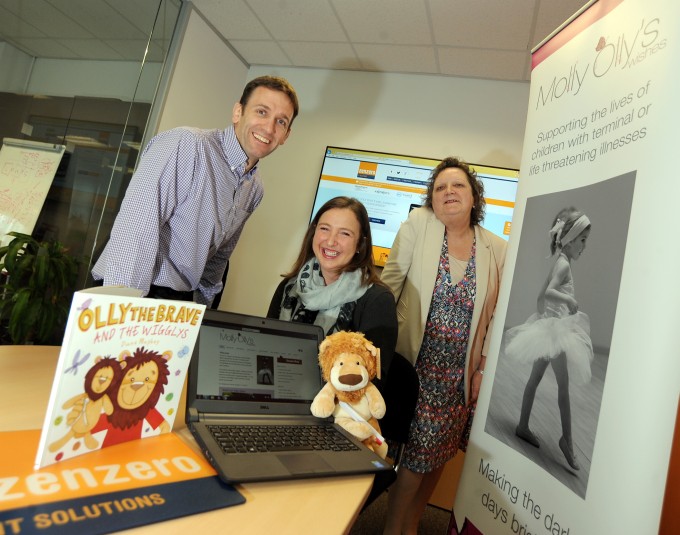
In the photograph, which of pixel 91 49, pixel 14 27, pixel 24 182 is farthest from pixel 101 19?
pixel 24 182

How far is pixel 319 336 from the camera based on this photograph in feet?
3.90

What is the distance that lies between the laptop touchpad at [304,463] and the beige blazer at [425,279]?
1.00 meters

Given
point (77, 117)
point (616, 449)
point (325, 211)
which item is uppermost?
point (77, 117)

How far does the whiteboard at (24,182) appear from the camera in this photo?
8.29 ft

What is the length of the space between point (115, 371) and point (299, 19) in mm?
2957

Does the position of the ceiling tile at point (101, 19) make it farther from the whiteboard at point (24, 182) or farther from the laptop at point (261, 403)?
the laptop at point (261, 403)

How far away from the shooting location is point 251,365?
1047 mm

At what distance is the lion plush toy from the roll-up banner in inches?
17.0

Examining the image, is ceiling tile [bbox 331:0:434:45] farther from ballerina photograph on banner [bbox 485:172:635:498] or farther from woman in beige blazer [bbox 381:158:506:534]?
ballerina photograph on banner [bbox 485:172:635:498]

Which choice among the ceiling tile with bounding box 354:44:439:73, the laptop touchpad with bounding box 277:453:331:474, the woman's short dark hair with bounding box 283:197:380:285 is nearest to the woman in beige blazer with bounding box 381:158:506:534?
the woman's short dark hair with bounding box 283:197:380:285

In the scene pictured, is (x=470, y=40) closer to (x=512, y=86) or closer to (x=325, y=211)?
(x=512, y=86)

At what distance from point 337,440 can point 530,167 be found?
1046mm

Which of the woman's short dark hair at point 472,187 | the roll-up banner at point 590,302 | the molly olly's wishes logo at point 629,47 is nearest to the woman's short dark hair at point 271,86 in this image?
the woman's short dark hair at point 472,187

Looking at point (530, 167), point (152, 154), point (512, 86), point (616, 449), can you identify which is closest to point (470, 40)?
point (512, 86)
